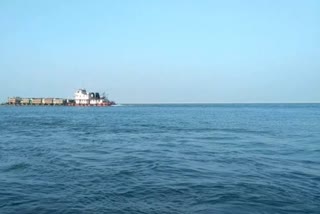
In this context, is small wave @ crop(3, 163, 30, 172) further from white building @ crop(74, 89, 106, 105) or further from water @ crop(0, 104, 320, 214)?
white building @ crop(74, 89, 106, 105)

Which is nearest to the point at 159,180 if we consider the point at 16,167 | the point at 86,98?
the point at 16,167

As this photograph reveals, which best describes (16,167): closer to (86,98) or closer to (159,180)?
(159,180)

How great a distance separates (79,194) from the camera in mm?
12391

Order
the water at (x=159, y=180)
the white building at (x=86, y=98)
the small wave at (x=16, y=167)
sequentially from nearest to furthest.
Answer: the water at (x=159, y=180)
the small wave at (x=16, y=167)
the white building at (x=86, y=98)

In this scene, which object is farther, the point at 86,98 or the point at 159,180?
the point at 86,98

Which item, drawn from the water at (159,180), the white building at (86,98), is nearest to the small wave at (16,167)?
the water at (159,180)

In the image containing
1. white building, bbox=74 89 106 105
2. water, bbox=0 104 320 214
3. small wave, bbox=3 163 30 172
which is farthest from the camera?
white building, bbox=74 89 106 105

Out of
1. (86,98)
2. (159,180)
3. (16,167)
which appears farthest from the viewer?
(86,98)

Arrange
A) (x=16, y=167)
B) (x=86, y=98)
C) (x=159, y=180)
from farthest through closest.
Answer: (x=86, y=98) → (x=16, y=167) → (x=159, y=180)

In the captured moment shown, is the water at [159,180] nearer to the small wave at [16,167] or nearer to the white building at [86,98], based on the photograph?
the small wave at [16,167]

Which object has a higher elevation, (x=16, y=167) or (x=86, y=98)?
(x=86, y=98)

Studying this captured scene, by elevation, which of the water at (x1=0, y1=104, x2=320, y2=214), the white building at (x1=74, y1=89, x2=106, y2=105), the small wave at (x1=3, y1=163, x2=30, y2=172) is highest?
the white building at (x1=74, y1=89, x2=106, y2=105)

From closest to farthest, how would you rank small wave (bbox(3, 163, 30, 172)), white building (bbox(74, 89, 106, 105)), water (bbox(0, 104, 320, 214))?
water (bbox(0, 104, 320, 214))
small wave (bbox(3, 163, 30, 172))
white building (bbox(74, 89, 106, 105))

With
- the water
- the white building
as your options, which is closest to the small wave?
the water
